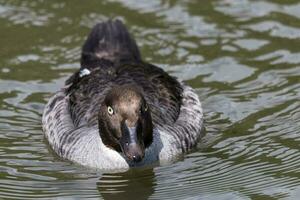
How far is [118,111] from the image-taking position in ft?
42.4

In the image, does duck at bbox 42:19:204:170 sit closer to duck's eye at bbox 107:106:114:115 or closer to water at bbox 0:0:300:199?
duck's eye at bbox 107:106:114:115

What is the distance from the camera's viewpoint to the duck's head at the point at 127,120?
12.8m

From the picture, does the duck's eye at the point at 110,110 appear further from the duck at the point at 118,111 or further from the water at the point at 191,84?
the water at the point at 191,84

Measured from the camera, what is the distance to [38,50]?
17.0 m

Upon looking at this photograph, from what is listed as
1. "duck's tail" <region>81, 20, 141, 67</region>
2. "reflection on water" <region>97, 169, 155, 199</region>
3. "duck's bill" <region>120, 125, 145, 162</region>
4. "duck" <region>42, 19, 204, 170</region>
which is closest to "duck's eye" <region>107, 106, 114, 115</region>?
"duck" <region>42, 19, 204, 170</region>

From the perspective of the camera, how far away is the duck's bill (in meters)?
12.7

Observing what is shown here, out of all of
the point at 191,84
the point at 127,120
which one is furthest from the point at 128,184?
the point at 191,84

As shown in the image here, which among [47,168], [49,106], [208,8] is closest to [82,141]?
[47,168]

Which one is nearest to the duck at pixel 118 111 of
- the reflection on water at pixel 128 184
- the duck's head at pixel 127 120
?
the duck's head at pixel 127 120

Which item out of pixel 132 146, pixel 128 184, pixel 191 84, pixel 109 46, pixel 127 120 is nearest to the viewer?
pixel 132 146

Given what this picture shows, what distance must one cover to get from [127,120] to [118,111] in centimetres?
16

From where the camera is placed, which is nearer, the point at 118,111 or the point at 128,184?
the point at 118,111

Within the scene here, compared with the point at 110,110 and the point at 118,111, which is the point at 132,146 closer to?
the point at 118,111

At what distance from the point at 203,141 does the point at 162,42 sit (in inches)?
118
